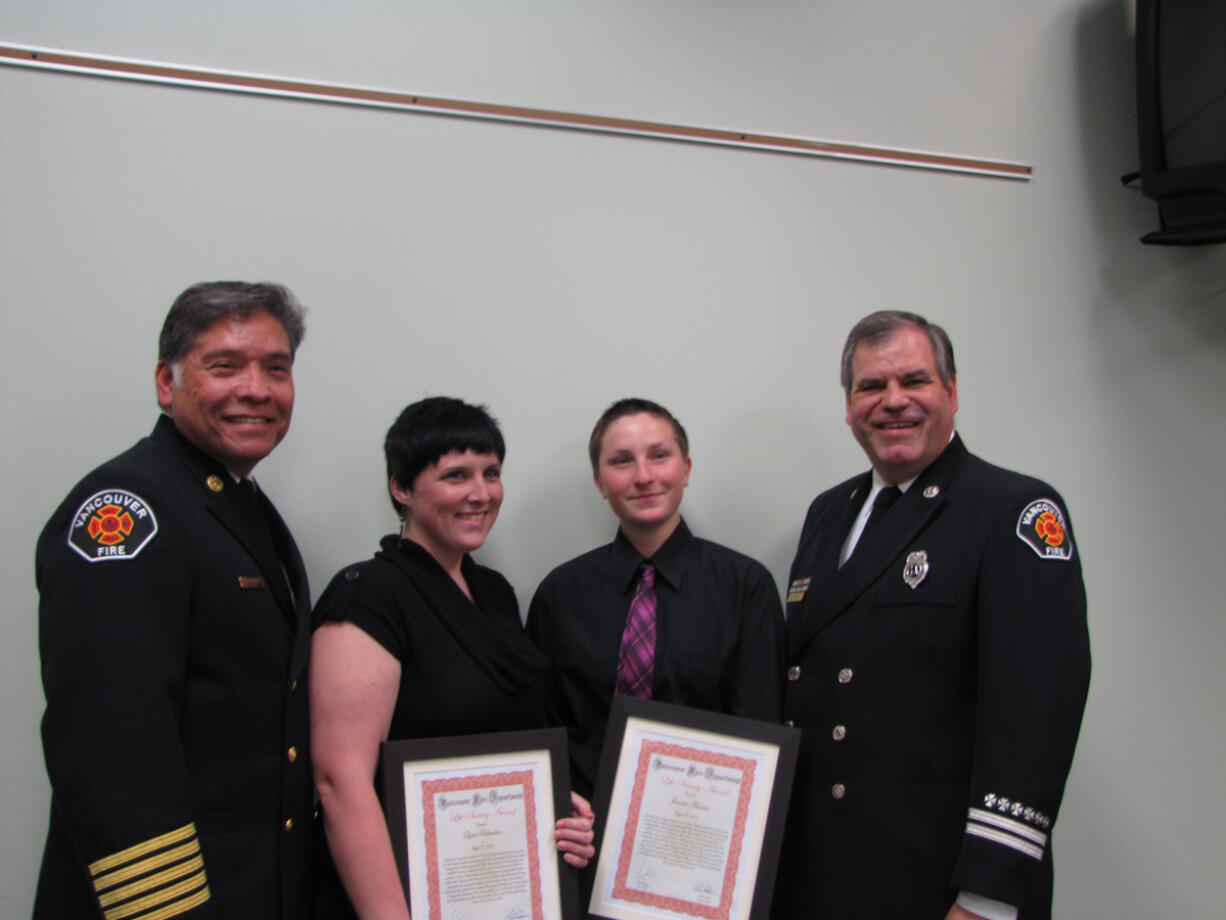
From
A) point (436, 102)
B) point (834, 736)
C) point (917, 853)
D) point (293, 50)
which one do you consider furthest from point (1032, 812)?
point (293, 50)

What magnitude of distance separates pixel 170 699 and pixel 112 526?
0.88 ft

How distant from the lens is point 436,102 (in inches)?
98.0

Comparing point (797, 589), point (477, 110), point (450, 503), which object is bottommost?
point (797, 589)

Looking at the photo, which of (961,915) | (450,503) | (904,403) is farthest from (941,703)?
(450,503)

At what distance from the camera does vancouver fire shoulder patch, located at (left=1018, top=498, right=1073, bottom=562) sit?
1.71 meters

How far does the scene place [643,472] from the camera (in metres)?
2.06

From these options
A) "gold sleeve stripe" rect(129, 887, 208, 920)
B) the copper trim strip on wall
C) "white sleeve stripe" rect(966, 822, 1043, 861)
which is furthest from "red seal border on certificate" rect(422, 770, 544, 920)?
the copper trim strip on wall

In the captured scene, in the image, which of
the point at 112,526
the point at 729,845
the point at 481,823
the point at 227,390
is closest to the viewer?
the point at 112,526

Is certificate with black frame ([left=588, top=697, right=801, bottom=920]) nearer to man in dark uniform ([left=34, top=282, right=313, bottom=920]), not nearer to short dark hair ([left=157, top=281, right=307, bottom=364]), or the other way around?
man in dark uniform ([left=34, top=282, right=313, bottom=920])

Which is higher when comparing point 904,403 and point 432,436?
point 904,403

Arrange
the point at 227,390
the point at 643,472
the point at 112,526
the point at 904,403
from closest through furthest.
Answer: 1. the point at 112,526
2. the point at 227,390
3. the point at 904,403
4. the point at 643,472

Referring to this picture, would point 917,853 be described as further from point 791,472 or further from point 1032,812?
point 791,472

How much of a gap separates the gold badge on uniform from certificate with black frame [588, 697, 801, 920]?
37cm

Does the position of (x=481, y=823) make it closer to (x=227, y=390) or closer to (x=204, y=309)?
(x=227, y=390)
